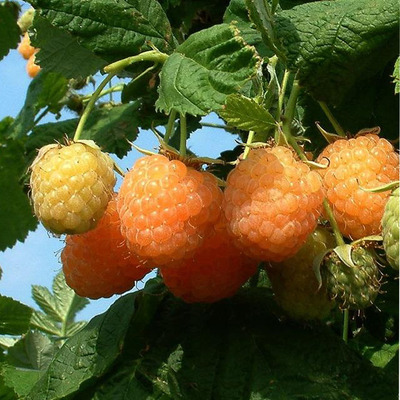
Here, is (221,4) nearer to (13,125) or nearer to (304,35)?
(304,35)

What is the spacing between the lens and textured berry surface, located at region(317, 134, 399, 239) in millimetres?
1753

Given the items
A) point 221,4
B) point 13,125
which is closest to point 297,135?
point 221,4

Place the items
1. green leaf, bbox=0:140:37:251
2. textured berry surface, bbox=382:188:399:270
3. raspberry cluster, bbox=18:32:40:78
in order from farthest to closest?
raspberry cluster, bbox=18:32:40:78, green leaf, bbox=0:140:37:251, textured berry surface, bbox=382:188:399:270

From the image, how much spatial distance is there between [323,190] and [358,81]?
13.2 inches

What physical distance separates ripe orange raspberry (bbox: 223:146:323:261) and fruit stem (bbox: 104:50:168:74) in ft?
1.28

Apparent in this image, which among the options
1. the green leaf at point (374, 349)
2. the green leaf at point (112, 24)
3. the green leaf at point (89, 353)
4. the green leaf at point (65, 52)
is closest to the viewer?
the green leaf at point (112, 24)

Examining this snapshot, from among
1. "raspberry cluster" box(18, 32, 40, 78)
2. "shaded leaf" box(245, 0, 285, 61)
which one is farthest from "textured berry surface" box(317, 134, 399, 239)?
"raspberry cluster" box(18, 32, 40, 78)

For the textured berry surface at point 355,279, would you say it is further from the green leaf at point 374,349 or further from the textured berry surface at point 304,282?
the green leaf at point 374,349

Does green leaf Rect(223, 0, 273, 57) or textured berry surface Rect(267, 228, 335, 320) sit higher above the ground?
green leaf Rect(223, 0, 273, 57)

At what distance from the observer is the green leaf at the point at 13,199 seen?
145 inches

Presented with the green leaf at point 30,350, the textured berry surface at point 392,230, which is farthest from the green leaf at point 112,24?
the green leaf at point 30,350

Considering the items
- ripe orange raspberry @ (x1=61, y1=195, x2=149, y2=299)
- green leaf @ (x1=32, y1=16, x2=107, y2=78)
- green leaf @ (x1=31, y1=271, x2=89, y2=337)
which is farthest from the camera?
green leaf @ (x1=31, y1=271, x2=89, y2=337)

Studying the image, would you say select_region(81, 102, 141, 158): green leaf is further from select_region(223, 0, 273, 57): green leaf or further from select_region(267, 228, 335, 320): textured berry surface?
select_region(267, 228, 335, 320): textured berry surface

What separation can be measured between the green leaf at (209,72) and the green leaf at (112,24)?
24 cm
